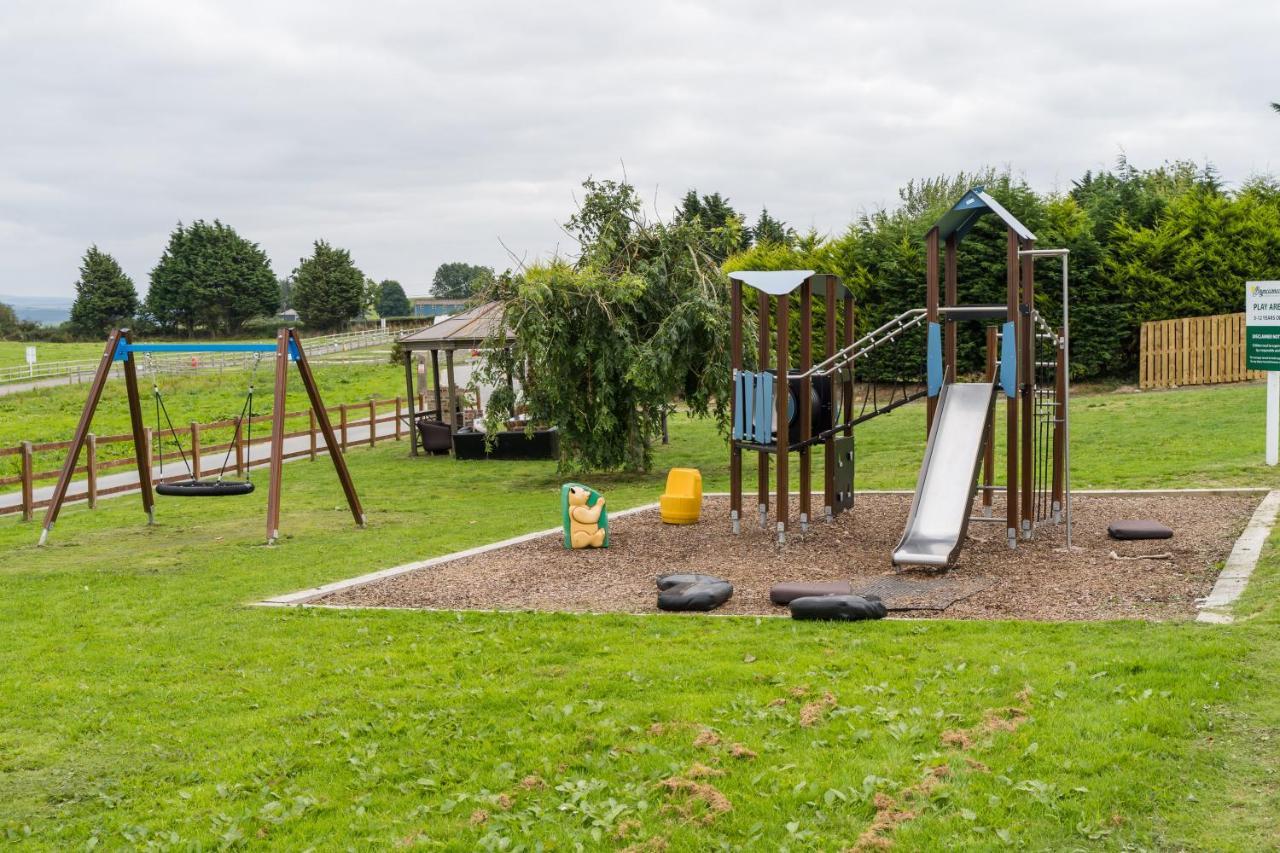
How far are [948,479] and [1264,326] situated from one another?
6797mm

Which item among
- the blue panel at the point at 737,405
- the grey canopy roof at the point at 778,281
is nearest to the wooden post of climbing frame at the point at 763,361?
the grey canopy roof at the point at 778,281

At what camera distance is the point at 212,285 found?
218 feet

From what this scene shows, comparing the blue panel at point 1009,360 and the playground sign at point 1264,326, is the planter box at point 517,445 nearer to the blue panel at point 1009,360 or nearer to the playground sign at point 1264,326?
the playground sign at point 1264,326

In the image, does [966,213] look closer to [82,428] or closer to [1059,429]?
[1059,429]

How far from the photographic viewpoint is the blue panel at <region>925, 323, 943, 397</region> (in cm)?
1048

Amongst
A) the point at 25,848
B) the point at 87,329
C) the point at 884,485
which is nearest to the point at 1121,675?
the point at 25,848

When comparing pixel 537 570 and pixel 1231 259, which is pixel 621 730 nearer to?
pixel 537 570

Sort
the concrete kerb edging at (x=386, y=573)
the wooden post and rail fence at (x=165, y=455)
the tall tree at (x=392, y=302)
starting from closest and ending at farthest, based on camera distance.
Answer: the concrete kerb edging at (x=386, y=573) → the wooden post and rail fence at (x=165, y=455) → the tall tree at (x=392, y=302)

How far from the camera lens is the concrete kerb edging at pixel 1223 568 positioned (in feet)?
24.7

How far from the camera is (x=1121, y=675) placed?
5.87 metres

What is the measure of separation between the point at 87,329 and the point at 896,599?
70331 millimetres

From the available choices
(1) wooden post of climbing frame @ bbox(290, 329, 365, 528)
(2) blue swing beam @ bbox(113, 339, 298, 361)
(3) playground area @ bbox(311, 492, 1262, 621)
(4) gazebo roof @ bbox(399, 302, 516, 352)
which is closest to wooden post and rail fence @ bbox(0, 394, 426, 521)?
(1) wooden post of climbing frame @ bbox(290, 329, 365, 528)

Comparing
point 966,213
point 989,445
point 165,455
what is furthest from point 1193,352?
point 165,455

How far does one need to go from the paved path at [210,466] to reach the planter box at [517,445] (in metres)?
3.25
